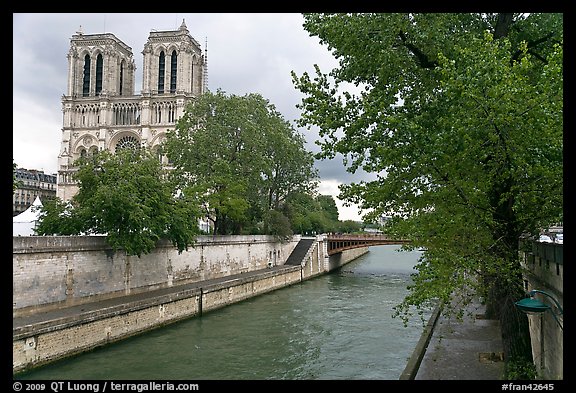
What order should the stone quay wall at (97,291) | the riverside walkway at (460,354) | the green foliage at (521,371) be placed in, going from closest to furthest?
the green foliage at (521,371) → the riverside walkway at (460,354) → the stone quay wall at (97,291)

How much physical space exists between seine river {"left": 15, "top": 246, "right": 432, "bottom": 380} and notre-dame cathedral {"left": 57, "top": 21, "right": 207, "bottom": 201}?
4807 centimetres

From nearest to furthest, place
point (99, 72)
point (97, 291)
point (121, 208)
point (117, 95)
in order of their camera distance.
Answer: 1. point (121, 208)
2. point (97, 291)
3. point (117, 95)
4. point (99, 72)

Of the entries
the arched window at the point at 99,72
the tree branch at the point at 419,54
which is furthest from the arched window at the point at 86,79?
the tree branch at the point at 419,54

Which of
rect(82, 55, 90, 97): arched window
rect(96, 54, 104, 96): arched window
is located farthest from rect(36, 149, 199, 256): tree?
rect(82, 55, 90, 97): arched window

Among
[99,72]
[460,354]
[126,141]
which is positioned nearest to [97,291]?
[460,354]

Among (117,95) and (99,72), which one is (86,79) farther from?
(117,95)

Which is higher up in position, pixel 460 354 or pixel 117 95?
pixel 117 95

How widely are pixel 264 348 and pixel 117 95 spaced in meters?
62.3

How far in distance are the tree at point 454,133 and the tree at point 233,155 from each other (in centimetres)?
1674

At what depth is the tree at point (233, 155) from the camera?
29.6 metres

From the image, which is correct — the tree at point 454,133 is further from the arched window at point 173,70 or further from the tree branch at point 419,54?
the arched window at point 173,70

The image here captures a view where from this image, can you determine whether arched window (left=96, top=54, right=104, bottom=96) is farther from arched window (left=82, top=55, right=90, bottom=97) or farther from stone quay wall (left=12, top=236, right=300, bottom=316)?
stone quay wall (left=12, top=236, right=300, bottom=316)

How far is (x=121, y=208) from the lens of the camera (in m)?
17.7
